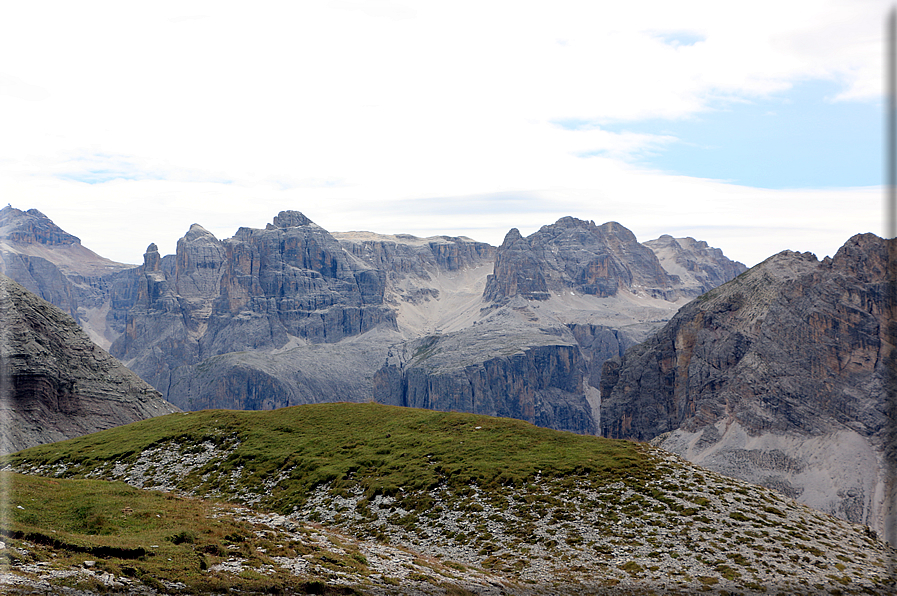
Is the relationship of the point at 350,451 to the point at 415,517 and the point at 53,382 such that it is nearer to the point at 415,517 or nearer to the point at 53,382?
the point at 415,517

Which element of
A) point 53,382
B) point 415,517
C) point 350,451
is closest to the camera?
point 415,517

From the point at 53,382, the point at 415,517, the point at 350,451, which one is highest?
the point at 350,451

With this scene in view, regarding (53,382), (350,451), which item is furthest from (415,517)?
(53,382)

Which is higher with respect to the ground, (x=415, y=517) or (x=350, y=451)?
(x=350, y=451)

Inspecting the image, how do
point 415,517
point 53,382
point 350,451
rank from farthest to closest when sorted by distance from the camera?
point 53,382 < point 350,451 < point 415,517

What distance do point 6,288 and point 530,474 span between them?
447ft

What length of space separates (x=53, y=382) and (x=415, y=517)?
4627 inches

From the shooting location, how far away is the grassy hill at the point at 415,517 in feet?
103

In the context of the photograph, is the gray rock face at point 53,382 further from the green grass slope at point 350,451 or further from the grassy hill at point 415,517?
the grassy hill at point 415,517

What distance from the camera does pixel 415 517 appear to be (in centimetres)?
4656

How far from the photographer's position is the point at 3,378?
120 m

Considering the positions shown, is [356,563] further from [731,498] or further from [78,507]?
[731,498]

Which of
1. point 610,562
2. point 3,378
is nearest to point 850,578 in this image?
point 610,562

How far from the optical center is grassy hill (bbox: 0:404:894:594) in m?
31.4
